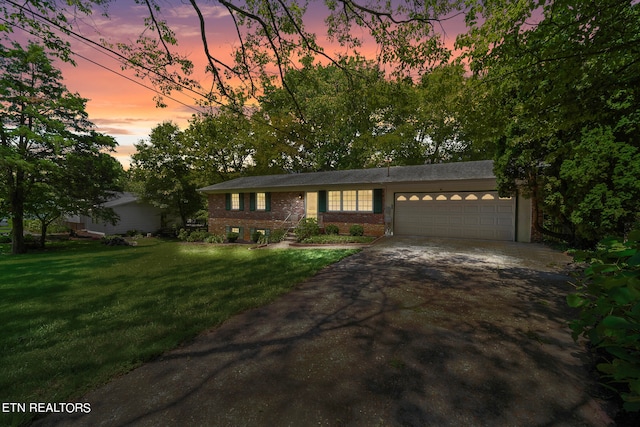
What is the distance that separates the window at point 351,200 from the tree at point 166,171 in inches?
610

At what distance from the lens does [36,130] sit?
1538 centimetres

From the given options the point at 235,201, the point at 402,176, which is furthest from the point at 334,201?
the point at 235,201

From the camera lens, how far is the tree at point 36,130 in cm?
1410

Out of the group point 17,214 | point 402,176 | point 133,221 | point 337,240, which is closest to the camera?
point 337,240

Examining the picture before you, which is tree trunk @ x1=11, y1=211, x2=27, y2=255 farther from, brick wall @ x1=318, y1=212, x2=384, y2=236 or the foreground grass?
brick wall @ x1=318, y1=212, x2=384, y2=236

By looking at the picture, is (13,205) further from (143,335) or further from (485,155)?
(485,155)

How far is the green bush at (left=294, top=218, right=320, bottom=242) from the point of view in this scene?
14227 millimetres

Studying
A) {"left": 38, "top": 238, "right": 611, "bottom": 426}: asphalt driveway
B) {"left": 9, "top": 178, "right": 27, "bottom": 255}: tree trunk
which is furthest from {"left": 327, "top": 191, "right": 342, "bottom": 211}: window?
{"left": 9, "top": 178, "right": 27, "bottom": 255}: tree trunk

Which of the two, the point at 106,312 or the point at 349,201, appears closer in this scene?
the point at 106,312

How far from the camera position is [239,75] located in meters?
6.79

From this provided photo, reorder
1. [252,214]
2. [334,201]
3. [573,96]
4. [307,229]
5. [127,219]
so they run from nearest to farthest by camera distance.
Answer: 1. [573,96]
2. [307,229]
3. [334,201]
4. [252,214]
5. [127,219]

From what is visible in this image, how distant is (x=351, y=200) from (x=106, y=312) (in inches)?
474

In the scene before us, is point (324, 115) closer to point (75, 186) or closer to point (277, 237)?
point (277, 237)

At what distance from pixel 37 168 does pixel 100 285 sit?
14.8 metres
